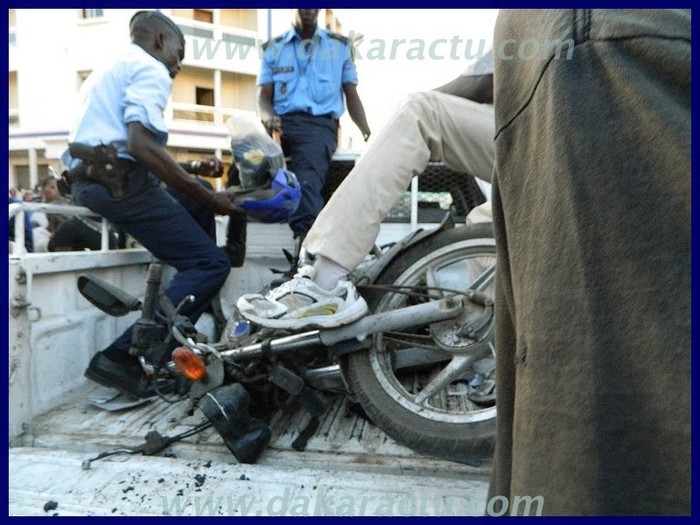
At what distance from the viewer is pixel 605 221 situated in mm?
597

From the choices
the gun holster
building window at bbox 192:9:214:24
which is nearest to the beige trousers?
the gun holster

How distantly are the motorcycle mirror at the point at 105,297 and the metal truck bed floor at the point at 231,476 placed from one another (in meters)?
0.51

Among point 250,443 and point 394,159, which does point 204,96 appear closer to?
point 394,159

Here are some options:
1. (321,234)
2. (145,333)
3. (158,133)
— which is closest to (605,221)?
(321,234)

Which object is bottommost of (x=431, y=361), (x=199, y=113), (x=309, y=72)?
(x=431, y=361)

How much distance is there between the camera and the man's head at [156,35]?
271cm

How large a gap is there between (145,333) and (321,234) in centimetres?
86

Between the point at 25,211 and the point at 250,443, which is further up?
the point at 25,211

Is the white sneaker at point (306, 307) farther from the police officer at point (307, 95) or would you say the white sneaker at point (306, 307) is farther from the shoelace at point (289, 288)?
the police officer at point (307, 95)

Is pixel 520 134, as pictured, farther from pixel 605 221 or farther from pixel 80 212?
pixel 80 212

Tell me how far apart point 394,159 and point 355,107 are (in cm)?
165

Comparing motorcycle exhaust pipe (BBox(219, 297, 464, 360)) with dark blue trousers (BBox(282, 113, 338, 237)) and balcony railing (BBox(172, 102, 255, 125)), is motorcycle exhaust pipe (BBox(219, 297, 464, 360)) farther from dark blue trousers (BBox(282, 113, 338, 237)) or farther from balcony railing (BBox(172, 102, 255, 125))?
balcony railing (BBox(172, 102, 255, 125))

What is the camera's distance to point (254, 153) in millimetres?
2680

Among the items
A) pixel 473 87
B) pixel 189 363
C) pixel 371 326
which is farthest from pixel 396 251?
pixel 189 363
